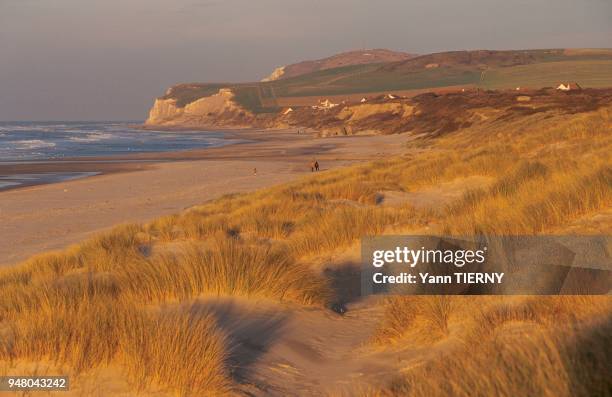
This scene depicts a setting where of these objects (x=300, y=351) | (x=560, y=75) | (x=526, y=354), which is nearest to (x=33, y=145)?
(x=560, y=75)

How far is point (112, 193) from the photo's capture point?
82.9ft

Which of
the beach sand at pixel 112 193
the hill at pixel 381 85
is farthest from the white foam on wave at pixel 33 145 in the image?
the hill at pixel 381 85

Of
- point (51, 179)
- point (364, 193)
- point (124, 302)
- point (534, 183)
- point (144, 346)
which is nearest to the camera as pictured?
point (144, 346)

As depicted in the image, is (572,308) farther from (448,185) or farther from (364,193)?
(448,185)

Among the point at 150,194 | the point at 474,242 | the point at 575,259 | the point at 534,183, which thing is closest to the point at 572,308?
the point at 575,259

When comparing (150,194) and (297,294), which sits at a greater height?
(297,294)

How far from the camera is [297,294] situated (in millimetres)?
5695

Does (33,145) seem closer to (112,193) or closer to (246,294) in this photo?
(112,193)

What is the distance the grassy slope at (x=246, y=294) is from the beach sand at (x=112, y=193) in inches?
223

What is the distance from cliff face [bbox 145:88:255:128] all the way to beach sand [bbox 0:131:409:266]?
118m

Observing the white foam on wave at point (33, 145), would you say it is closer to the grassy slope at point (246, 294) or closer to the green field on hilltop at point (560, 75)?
the green field on hilltop at point (560, 75)

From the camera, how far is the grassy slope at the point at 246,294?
303 centimetres

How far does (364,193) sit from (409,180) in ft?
8.18

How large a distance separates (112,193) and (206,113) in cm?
15811
